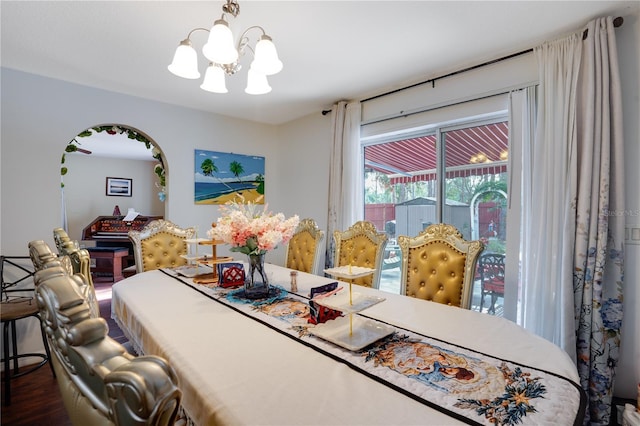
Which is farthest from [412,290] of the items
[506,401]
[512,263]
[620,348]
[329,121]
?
[329,121]

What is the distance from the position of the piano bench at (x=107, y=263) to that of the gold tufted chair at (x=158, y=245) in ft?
11.9

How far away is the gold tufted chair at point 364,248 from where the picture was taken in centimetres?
219

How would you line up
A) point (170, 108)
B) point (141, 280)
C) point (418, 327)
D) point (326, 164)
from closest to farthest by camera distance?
point (418, 327) → point (141, 280) → point (170, 108) → point (326, 164)

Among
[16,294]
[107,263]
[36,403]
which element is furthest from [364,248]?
[107,263]

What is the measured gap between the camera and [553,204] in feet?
6.81

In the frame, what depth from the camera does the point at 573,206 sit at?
6.51 feet

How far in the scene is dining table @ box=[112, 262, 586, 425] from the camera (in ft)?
2.38

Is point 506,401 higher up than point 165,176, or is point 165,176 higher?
point 165,176

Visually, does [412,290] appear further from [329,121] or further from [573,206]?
[329,121]

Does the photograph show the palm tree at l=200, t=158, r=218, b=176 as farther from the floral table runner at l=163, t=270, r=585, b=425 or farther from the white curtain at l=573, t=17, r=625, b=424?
the white curtain at l=573, t=17, r=625, b=424

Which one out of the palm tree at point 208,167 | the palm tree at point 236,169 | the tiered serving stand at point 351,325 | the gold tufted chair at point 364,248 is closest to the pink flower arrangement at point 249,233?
the tiered serving stand at point 351,325

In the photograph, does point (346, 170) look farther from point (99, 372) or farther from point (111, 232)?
point (111, 232)

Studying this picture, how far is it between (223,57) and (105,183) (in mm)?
7273

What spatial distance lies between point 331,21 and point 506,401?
81.7 inches
